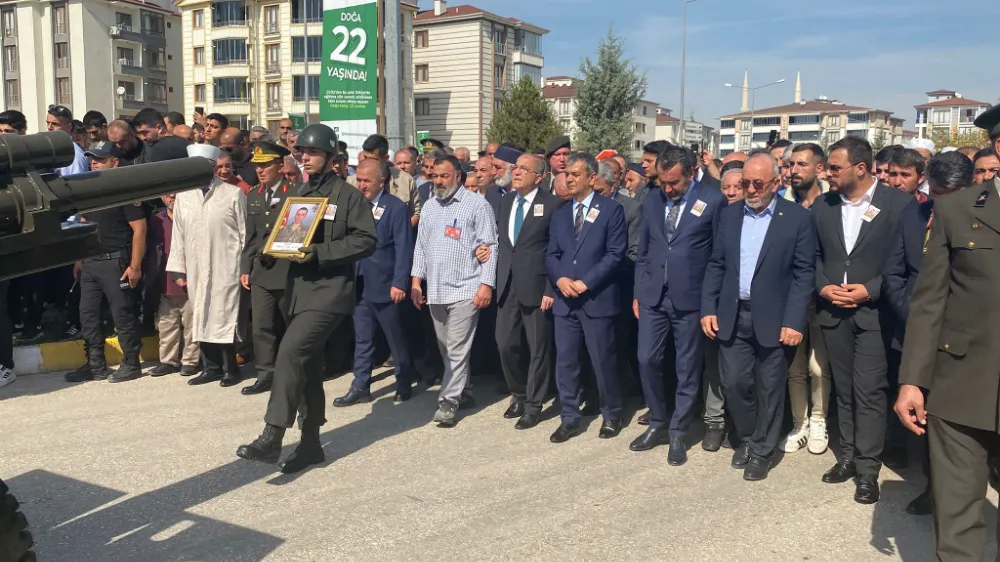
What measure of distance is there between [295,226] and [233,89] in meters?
58.9

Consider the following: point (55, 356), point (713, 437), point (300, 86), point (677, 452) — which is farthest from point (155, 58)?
point (677, 452)

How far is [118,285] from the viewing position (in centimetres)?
827

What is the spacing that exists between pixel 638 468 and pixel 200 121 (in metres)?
8.21

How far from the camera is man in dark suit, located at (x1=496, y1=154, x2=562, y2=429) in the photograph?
274 inches

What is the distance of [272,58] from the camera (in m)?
58.9

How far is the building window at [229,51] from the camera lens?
5931cm

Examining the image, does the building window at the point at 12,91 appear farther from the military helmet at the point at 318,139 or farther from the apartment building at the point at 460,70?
the military helmet at the point at 318,139

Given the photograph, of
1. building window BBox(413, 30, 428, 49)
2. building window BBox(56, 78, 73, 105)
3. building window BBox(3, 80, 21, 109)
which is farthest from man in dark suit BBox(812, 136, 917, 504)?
building window BBox(3, 80, 21, 109)

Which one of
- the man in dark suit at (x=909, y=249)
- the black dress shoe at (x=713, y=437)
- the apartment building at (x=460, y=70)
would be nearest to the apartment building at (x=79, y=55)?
the apartment building at (x=460, y=70)

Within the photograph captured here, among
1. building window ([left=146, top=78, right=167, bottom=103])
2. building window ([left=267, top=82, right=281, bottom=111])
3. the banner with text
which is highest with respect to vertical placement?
building window ([left=146, top=78, right=167, bottom=103])

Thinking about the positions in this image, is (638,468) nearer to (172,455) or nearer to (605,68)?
(172,455)

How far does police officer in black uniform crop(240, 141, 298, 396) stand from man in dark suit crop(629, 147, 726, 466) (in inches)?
128

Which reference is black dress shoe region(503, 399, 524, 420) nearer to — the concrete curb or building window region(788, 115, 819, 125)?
the concrete curb

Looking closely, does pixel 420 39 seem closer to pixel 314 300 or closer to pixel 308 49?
pixel 308 49
